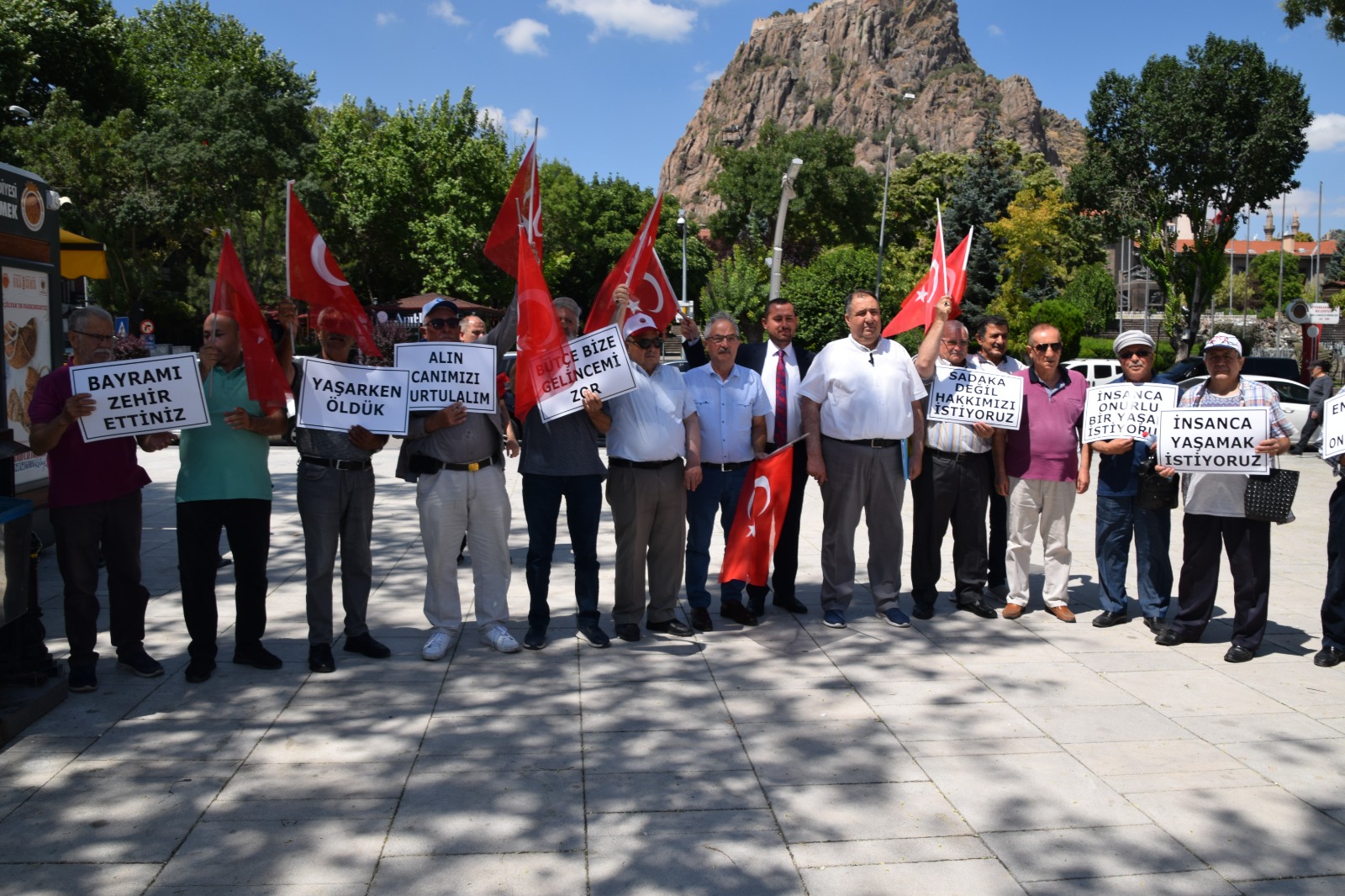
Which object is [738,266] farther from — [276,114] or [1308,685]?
[1308,685]

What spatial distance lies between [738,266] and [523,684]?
31.1 m

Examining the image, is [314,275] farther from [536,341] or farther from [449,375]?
[536,341]

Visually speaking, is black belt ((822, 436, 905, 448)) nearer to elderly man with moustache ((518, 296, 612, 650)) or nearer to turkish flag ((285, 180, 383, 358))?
elderly man with moustache ((518, 296, 612, 650))

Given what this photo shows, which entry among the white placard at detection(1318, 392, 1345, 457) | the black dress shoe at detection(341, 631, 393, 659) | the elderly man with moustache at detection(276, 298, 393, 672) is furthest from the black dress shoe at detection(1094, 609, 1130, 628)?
the elderly man with moustache at detection(276, 298, 393, 672)

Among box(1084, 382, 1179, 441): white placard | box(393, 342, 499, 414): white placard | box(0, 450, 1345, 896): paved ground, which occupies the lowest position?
box(0, 450, 1345, 896): paved ground

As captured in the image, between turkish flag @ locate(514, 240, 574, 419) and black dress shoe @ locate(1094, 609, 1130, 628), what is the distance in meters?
3.88

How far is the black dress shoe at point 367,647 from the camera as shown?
6117mm

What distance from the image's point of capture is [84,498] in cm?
535

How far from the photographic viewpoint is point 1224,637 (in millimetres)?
6707

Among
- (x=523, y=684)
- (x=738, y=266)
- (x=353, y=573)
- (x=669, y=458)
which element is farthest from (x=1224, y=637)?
(x=738, y=266)

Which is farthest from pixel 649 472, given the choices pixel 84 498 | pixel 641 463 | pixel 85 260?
pixel 85 260

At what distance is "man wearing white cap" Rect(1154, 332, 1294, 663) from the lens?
6.17 metres

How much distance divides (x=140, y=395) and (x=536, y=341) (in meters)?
2.10

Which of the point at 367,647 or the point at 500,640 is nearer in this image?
the point at 367,647
